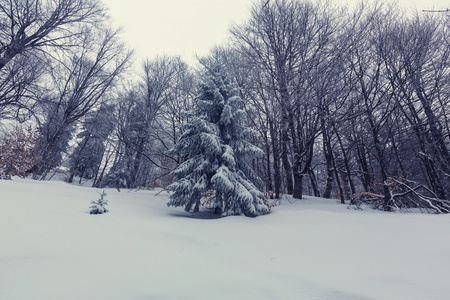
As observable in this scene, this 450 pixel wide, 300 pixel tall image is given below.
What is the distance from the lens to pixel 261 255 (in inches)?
103

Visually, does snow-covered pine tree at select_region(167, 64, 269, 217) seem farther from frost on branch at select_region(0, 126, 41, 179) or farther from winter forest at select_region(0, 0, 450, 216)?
frost on branch at select_region(0, 126, 41, 179)

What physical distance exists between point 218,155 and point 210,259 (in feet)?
13.3

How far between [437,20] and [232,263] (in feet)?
37.7

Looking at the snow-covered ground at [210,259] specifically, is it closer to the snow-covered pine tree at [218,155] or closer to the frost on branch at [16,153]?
the snow-covered pine tree at [218,155]

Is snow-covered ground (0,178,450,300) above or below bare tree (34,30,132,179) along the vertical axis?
below

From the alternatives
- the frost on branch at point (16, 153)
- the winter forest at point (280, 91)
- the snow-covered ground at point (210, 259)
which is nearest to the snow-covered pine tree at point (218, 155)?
the winter forest at point (280, 91)

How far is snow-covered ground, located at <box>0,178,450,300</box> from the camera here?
1.63 meters

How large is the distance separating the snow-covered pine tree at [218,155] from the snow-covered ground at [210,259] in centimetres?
180

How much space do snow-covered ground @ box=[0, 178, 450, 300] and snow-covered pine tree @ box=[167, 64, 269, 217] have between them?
180 cm

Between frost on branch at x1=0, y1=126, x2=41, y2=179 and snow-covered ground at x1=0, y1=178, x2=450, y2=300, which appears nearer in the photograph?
snow-covered ground at x1=0, y1=178, x2=450, y2=300

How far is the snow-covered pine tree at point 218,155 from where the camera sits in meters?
5.62

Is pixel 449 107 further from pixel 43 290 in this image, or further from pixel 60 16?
pixel 60 16

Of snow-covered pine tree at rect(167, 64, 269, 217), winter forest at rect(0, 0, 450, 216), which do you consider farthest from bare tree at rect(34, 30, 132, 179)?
snow-covered pine tree at rect(167, 64, 269, 217)

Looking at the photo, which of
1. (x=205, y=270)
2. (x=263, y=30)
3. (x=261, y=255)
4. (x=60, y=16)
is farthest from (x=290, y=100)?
(x=60, y=16)
